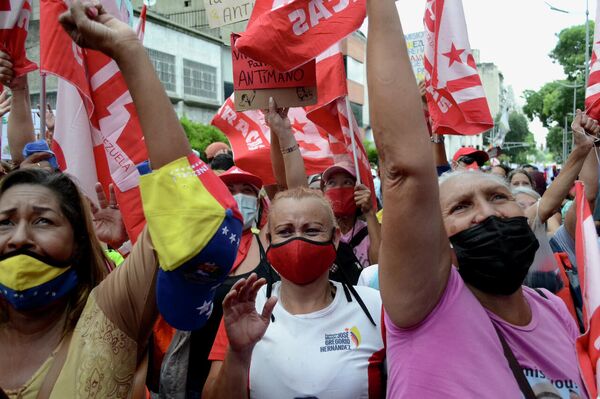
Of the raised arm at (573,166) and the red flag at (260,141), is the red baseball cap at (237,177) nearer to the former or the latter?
the red flag at (260,141)

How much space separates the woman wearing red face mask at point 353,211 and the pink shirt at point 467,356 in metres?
2.06

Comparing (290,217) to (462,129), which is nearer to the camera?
(290,217)

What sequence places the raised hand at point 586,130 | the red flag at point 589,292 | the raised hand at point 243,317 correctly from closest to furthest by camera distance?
the red flag at point 589,292 < the raised hand at point 243,317 < the raised hand at point 586,130

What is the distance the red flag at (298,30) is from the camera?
307cm

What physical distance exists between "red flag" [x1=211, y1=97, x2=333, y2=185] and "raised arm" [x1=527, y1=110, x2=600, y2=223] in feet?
5.89

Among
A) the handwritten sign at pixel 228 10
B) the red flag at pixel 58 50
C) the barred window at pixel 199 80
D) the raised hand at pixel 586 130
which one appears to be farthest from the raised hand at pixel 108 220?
the barred window at pixel 199 80

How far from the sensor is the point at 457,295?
1.64m

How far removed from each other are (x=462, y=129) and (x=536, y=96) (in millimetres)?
48065

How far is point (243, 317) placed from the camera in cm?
213

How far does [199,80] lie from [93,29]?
2597 cm

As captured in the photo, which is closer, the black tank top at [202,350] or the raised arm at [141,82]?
the raised arm at [141,82]

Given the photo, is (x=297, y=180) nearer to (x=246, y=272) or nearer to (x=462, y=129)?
(x=246, y=272)

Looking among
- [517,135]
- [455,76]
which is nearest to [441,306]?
[455,76]

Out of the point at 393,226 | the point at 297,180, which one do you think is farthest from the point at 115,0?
the point at 393,226
